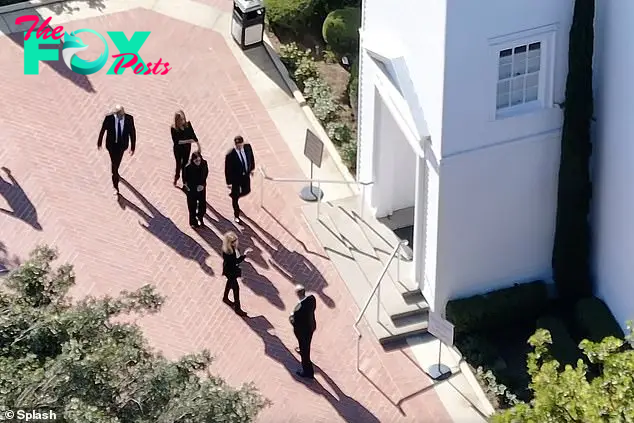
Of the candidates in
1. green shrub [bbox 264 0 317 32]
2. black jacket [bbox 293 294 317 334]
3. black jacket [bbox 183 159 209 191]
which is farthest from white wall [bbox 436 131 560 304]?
green shrub [bbox 264 0 317 32]

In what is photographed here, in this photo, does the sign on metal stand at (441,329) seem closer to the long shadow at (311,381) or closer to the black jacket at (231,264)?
the long shadow at (311,381)

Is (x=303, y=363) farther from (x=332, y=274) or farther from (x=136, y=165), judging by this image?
(x=136, y=165)

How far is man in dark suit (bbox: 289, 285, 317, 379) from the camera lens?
16.5 metres

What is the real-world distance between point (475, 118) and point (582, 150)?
5.08 ft

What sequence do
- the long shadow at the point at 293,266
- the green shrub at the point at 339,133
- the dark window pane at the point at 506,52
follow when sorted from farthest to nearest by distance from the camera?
1. the green shrub at the point at 339,133
2. the long shadow at the point at 293,266
3. the dark window pane at the point at 506,52

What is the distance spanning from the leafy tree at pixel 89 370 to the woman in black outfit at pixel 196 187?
291 inches

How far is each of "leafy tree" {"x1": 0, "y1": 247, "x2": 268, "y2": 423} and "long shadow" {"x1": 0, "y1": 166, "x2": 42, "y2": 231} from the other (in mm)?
8402

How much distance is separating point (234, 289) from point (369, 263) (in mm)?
2230

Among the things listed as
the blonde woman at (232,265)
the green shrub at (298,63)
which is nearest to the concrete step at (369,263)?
the blonde woman at (232,265)

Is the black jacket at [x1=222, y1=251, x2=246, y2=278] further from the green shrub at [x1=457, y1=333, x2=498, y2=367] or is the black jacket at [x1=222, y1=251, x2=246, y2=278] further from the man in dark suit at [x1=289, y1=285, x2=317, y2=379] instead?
the green shrub at [x1=457, y1=333, x2=498, y2=367]

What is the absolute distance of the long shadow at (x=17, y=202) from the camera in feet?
65.4

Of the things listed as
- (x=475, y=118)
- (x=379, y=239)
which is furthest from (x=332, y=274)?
(x=475, y=118)

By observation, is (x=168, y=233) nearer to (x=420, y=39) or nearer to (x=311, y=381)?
(x=311, y=381)

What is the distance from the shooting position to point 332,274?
62.8ft
